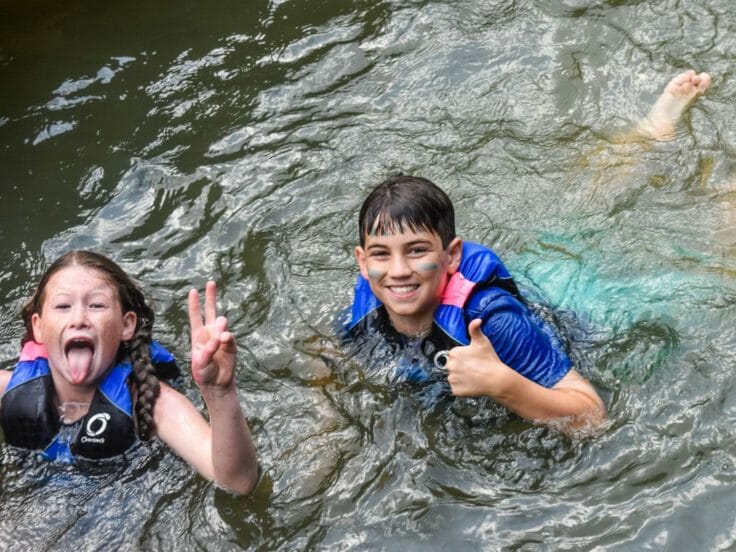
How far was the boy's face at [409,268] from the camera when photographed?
4.10 m

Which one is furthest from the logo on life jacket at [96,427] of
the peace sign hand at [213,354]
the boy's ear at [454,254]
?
the boy's ear at [454,254]

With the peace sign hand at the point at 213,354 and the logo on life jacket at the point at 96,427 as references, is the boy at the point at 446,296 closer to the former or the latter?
the peace sign hand at the point at 213,354

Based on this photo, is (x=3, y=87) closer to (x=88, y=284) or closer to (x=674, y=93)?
(x=88, y=284)

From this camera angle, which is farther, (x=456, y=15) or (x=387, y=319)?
(x=456, y=15)

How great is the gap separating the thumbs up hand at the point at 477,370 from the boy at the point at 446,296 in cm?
13

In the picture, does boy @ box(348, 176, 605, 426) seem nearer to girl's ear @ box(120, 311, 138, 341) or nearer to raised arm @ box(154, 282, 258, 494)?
raised arm @ box(154, 282, 258, 494)

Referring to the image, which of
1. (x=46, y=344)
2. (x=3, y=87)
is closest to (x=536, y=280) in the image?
(x=46, y=344)

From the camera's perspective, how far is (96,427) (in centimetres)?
409

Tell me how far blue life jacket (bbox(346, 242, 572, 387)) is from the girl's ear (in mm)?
1408

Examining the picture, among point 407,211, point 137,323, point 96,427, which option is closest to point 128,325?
point 137,323

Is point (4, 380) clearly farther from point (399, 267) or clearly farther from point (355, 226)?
point (355, 226)

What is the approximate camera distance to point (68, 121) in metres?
6.62

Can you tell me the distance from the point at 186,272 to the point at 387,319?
5.26 feet

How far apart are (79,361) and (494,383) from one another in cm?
181
